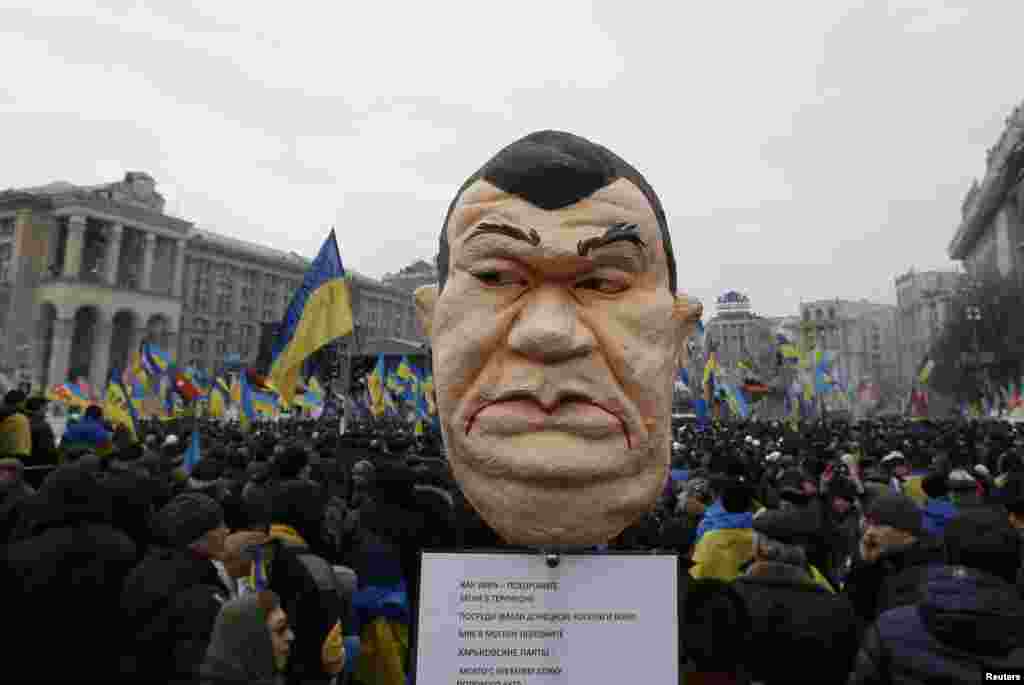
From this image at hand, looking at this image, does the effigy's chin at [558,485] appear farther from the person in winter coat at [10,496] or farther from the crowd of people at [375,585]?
the person in winter coat at [10,496]

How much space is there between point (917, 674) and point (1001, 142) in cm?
7045

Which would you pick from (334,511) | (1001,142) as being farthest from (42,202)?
(1001,142)

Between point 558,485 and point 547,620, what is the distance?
0.42m

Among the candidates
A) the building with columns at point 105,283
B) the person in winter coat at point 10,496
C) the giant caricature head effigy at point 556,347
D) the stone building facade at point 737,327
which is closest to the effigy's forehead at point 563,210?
the giant caricature head effigy at point 556,347

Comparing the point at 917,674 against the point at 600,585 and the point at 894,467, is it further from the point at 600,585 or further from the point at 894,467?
the point at 894,467

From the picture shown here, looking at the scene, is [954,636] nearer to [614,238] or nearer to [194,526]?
[614,238]

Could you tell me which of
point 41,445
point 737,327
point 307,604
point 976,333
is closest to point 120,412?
point 41,445

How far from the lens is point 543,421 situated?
2.17 m

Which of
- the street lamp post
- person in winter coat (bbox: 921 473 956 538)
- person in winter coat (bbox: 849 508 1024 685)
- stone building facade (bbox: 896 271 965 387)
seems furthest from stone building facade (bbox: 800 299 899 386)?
person in winter coat (bbox: 849 508 1024 685)

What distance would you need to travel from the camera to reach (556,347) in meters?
2.13

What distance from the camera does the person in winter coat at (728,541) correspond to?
4762mm

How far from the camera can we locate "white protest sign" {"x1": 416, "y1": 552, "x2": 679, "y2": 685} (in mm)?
1975

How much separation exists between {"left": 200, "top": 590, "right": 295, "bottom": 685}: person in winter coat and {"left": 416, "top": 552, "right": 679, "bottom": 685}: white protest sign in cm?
126

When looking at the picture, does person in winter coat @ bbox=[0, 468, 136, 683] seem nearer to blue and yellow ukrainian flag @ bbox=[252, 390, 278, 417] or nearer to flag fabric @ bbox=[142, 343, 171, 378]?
blue and yellow ukrainian flag @ bbox=[252, 390, 278, 417]
